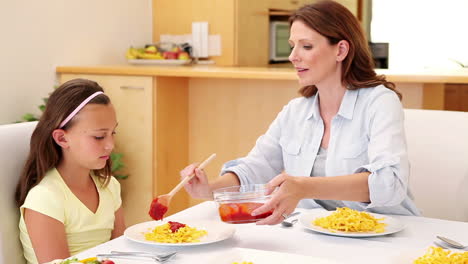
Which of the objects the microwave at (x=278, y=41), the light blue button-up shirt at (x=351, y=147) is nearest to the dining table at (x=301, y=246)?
the light blue button-up shirt at (x=351, y=147)

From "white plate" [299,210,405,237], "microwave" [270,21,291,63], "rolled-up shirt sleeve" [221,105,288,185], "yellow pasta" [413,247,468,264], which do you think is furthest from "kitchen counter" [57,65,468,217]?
"yellow pasta" [413,247,468,264]

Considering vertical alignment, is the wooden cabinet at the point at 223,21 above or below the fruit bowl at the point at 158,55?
above

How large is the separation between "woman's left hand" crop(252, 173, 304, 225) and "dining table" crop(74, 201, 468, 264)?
0.05 metres

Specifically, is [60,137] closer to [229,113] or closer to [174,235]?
[174,235]

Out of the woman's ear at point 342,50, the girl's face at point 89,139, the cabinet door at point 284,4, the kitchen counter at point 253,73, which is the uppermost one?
the cabinet door at point 284,4

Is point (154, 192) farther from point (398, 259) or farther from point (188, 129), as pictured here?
point (398, 259)

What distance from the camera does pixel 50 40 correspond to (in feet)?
12.6

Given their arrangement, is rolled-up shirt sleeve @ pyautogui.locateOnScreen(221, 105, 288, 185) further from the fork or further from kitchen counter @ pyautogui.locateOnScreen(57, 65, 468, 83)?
kitchen counter @ pyautogui.locateOnScreen(57, 65, 468, 83)

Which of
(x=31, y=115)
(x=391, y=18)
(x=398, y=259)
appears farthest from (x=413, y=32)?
(x=398, y=259)

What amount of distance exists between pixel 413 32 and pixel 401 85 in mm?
2489

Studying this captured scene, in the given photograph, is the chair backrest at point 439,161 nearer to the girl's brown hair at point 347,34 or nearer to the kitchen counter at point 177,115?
the girl's brown hair at point 347,34

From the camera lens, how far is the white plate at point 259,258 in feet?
4.06

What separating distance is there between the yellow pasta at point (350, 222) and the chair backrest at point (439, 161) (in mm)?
550

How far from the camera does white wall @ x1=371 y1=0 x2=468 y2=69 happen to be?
5.35 meters
